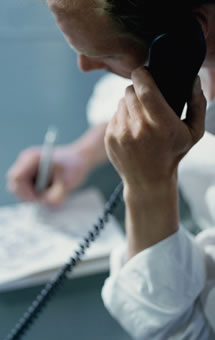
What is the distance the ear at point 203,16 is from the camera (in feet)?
2.05

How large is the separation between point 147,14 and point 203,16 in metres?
0.08

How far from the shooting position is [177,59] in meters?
0.63

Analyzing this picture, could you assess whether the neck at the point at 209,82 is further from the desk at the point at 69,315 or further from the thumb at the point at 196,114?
the desk at the point at 69,315

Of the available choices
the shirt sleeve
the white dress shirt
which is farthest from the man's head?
the shirt sleeve

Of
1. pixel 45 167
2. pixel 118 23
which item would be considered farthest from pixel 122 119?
pixel 45 167

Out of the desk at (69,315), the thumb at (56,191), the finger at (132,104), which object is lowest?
the desk at (69,315)

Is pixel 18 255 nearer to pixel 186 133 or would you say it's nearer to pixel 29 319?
pixel 29 319

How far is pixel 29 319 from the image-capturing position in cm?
79

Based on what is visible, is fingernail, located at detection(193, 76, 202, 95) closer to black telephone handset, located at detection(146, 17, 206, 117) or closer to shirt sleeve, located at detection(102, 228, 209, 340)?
black telephone handset, located at detection(146, 17, 206, 117)

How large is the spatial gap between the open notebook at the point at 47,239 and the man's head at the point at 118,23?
39 cm

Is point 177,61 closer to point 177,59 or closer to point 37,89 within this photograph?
point 177,59

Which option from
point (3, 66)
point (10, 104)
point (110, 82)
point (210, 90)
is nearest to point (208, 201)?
point (210, 90)

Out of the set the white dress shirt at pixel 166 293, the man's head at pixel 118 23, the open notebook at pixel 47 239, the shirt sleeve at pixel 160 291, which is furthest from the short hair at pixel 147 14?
the open notebook at pixel 47 239

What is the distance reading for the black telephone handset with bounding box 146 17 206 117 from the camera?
0.62m
